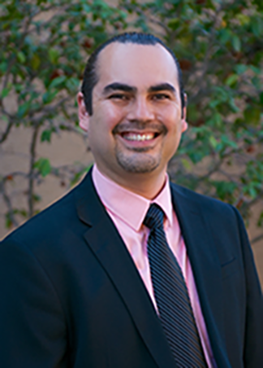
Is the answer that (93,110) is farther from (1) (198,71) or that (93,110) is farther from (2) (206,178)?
(1) (198,71)

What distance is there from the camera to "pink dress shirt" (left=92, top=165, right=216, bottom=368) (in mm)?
1343

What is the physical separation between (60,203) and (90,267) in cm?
26

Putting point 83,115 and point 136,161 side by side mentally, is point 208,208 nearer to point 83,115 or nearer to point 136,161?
point 136,161

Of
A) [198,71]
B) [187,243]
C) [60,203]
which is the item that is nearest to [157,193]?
[187,243]

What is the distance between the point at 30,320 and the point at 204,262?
1.87 feet

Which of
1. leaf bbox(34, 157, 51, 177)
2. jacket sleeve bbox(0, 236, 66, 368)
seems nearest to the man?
jacket sleeve bbox(0, 236, 66, 368)

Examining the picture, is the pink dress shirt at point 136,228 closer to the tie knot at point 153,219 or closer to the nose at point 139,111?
the tie knot at point 153,219

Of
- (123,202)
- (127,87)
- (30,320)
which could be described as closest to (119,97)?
(127,87)

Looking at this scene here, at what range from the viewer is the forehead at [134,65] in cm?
131

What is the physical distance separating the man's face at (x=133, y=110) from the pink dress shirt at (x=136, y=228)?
1.7 inches

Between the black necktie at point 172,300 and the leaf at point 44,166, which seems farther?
the leaf at point 44,166

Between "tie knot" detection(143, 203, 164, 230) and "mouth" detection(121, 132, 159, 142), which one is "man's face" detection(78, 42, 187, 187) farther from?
"tie knot" detection(143, 203, 164, 230)

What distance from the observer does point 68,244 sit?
1.25 m

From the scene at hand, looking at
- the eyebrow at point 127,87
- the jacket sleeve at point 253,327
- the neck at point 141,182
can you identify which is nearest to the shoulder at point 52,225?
the neck at point 141,182
